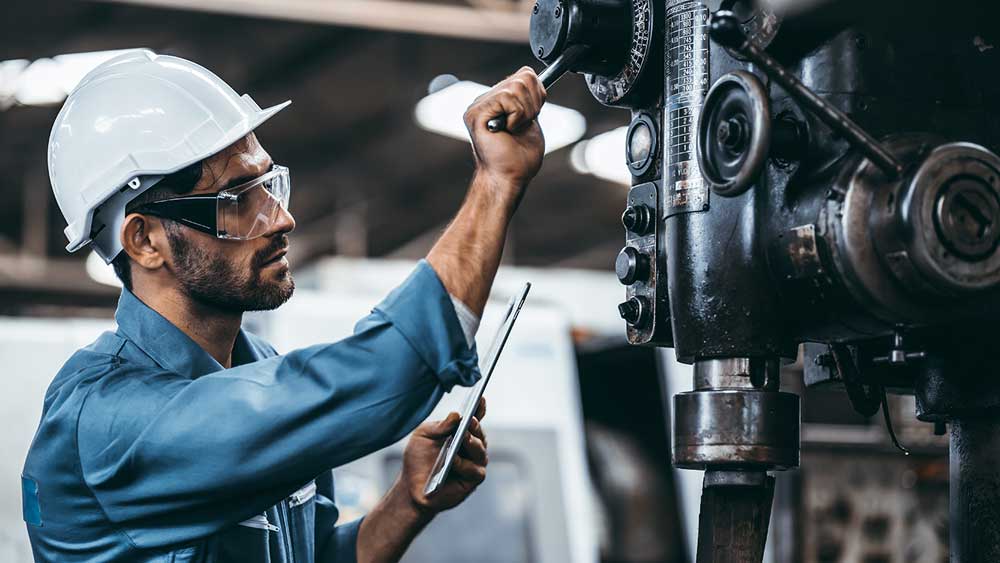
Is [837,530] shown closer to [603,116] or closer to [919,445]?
[919,445]

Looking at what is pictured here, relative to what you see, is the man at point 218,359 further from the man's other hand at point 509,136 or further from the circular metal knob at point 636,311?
the circular metal knob at point 636,311

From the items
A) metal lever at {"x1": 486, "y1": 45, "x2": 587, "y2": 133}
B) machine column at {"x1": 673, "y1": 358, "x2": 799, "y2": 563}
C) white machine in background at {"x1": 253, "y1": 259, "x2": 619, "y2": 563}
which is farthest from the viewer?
white machine in background at {"x1": 253, "y1": 259, "x2": 619, "y2": 563}

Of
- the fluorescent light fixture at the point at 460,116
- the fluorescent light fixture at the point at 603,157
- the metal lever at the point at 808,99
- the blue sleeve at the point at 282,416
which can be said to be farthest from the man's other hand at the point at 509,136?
the fluorescent light fixture at the point at 603,157

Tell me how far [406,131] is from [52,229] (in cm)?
363

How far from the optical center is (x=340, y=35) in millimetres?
6445

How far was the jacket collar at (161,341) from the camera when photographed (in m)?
1.28

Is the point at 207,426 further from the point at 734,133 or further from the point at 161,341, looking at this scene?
the point at 734,133

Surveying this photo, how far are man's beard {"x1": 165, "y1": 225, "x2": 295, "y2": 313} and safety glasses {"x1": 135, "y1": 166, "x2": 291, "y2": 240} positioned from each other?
0.07 feet

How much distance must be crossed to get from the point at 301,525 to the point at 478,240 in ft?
1.89

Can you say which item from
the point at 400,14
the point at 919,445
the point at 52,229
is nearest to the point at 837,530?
the point at 919,445

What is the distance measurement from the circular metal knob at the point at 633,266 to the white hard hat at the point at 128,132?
1.57 feet

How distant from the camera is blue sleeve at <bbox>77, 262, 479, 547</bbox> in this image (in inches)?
38.8

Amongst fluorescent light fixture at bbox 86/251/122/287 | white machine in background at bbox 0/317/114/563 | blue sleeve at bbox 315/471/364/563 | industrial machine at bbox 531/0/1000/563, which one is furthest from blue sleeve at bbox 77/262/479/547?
fluorescent light fixture at bbox 86/251/122/287

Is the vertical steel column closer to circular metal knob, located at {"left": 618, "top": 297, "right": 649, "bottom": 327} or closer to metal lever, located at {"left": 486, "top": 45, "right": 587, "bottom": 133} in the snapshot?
circular metal knob, located at {"left": 618, "top": 297, "right": 649, "bottom": 327}
